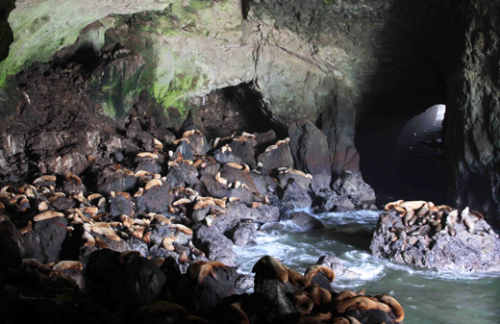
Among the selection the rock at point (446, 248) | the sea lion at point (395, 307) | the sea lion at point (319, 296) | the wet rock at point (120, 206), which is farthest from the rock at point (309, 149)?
the sea lion at point (319, 296)

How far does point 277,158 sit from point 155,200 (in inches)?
227

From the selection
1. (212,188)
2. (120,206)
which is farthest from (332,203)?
(120,206)

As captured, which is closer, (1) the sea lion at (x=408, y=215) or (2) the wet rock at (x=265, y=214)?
(1) the sea lion at (x=408, y=215)

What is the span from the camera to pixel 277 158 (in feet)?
44.0

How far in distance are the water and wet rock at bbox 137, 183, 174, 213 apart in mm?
2184

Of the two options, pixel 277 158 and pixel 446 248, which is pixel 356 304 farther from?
pixel 277 158

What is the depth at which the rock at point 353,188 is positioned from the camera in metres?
13.0

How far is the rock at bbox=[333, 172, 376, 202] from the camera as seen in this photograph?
12953 millimetres

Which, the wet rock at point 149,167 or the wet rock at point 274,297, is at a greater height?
the wet rock at point 274,297

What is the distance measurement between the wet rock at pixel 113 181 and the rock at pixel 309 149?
645 cm

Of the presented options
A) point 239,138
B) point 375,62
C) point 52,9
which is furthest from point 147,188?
point 375,62

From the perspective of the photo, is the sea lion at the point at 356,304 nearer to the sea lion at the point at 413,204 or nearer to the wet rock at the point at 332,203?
the sea lion at the point at 413,204

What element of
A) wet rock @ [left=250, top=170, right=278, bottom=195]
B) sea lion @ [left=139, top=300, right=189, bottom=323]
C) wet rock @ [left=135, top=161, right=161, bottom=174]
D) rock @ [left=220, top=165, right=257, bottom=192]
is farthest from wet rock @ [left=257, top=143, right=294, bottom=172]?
sea lion @ [left=139, top=300, right=189, bottom=323]

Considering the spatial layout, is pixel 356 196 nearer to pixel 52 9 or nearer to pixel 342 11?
pixel 342 11
